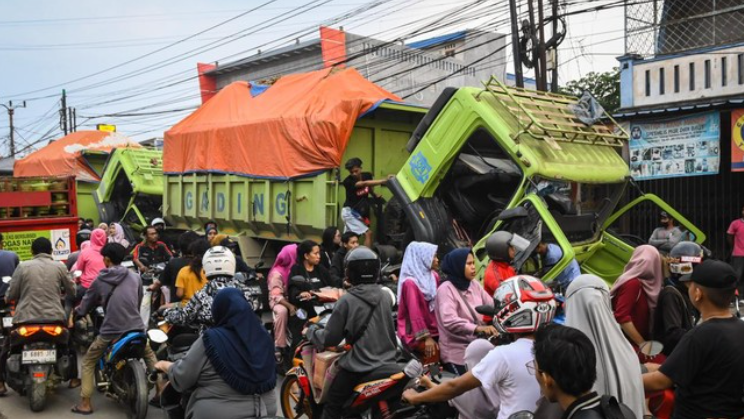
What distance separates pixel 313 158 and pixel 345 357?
524 cm

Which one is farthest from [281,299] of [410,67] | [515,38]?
[410,67]

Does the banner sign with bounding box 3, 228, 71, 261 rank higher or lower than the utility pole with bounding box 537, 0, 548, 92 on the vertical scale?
lower

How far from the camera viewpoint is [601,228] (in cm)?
807

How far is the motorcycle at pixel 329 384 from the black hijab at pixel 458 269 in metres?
0.75

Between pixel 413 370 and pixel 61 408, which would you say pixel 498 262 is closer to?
pixel 413 370

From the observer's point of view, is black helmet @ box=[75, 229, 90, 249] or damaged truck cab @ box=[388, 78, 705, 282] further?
black helmet @ box=[75, 229, 90, 249]

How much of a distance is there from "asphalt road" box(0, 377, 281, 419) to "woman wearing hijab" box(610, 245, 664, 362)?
299 cm

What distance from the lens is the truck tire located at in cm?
858

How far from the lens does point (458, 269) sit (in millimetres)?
4648

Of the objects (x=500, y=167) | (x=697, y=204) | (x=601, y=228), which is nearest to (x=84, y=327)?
(x=500, y=167)

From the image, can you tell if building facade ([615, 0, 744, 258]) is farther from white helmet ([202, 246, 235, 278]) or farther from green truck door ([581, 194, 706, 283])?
white helmet ([202, 246, 235, 278])

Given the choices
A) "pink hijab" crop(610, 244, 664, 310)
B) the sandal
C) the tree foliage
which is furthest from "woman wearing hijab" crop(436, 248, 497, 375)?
the tree foliage

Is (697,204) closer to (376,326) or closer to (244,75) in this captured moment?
(376,326)

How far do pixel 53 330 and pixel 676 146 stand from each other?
9.75 meters
